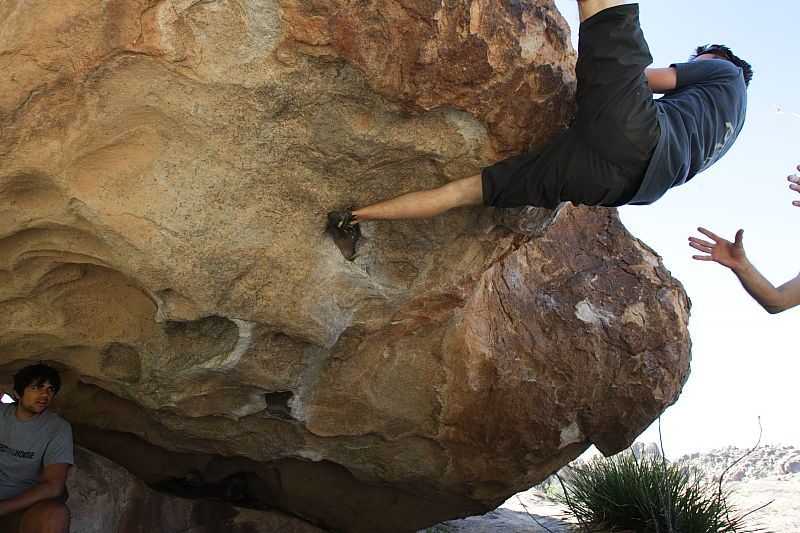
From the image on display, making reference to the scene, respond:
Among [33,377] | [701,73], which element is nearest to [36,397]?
[33,377]

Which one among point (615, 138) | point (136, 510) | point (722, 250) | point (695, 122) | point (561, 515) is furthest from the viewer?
point (561, 515)

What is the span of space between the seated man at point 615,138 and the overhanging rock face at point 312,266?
0.13 m

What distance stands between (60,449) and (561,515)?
192 inches

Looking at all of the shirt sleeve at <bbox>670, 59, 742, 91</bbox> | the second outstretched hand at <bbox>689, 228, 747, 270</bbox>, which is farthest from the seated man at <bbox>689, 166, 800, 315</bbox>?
the shirt sleeve at <bbox>670, 59, 742, 91</bbox>

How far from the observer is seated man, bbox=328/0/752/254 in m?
3.08

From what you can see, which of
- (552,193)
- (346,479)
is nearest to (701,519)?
(346,479)

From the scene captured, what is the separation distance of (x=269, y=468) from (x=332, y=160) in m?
2.88

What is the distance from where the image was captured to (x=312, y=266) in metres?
3.57

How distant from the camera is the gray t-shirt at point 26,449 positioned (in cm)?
406

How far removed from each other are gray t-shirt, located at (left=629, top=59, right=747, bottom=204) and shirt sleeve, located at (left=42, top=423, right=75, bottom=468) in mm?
3087

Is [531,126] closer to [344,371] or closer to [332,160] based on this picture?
[332,160]

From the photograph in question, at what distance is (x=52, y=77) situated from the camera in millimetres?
2854

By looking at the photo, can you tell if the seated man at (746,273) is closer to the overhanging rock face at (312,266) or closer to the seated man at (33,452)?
the overhanging rock face at (312,266)

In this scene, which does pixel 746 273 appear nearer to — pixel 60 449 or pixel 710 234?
pixel 710 234
